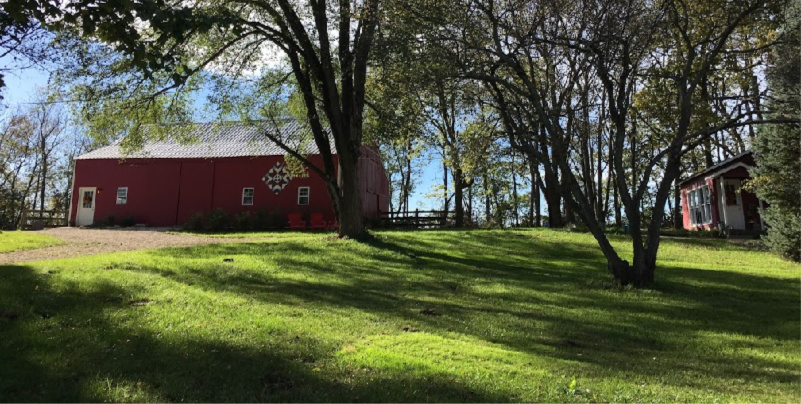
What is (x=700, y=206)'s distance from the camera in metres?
25.8

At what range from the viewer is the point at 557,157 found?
1065 cm

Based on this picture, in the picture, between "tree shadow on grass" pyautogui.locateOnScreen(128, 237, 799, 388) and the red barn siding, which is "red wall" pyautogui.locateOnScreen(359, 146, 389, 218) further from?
"tree shadow on grass" pyautogui.locateOnScreen(128, 237, 799, 388)

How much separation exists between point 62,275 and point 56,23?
17.0 feet

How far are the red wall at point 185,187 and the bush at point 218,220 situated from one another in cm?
251

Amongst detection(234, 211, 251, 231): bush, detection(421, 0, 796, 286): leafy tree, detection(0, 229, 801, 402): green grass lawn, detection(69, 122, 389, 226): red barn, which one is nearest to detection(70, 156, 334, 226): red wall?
detection(69, 122, 389, 226): red barn

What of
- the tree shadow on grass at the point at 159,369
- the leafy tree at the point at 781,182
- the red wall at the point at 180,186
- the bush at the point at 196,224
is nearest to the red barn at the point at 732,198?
the leafy tree at the point at 781,182

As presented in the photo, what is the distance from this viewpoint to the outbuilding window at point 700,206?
24.3 meters

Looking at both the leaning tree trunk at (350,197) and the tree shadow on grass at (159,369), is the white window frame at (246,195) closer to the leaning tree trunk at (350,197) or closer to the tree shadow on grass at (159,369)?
the leaning tree trunk at (350,197)

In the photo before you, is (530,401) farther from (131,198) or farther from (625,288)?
(131,198)

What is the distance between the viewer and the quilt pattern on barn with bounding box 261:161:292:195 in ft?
88.0

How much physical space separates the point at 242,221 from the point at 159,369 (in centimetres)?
2140

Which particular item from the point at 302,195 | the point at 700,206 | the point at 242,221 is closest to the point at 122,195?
the point at 242,221

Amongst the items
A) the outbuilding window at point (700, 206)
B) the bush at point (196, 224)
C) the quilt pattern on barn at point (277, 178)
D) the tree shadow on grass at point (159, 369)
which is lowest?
the tree shadow on grass at point (159, 369)

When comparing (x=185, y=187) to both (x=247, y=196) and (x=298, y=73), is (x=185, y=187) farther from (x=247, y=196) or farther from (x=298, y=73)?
(x=298, y=73)
